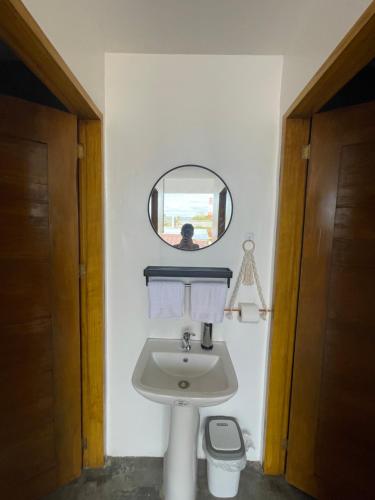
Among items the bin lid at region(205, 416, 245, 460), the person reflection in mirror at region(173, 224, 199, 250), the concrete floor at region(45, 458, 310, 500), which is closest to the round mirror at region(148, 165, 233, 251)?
the person reflection in mirror at region(173, 224, 199, 250)

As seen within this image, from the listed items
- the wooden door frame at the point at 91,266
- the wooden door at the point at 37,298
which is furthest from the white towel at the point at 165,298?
the wooden door at the point at 37,298

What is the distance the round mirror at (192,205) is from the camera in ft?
4.65

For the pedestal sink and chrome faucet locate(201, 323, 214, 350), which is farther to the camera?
chrome faucet locate(201, 323, 214, 350)

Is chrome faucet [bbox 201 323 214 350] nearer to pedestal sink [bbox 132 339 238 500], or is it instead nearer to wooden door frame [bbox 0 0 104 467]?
pedestal sink [bbox 132 339 238 500]

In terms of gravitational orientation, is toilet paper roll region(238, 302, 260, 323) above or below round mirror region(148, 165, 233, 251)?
below

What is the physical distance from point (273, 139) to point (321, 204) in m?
0.46

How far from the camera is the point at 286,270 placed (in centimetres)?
137

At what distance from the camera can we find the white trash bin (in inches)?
51.6

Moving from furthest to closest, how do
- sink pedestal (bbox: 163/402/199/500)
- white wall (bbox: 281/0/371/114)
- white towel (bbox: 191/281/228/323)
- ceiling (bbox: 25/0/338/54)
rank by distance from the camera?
white towel (bbox: 191/281/228/323), sink pedestal (bbox: 163/402/199/500), ceiling (bbox: 25/0/338/54), white wall (bbox: 281/0/371/114)

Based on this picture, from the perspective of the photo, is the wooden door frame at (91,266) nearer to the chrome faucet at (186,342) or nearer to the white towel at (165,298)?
the white towel at (165,298)

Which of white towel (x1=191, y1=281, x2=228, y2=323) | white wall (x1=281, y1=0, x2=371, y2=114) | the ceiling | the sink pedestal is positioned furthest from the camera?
white towel (x1=191, y1=281, x2=228, y2=323)

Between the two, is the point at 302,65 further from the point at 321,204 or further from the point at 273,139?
the point at 321,204

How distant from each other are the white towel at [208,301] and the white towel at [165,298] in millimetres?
73

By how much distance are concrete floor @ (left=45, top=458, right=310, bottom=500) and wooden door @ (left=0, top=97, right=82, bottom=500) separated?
119mm
